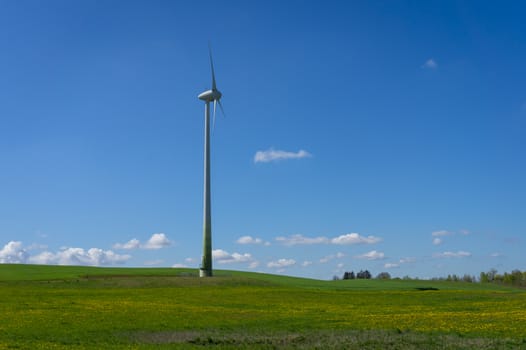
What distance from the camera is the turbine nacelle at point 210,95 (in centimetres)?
10762

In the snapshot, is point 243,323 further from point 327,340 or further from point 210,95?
point 210,95

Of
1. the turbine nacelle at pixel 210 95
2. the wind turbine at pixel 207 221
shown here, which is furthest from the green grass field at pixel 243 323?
the turbine nacelle at pixel 210 95

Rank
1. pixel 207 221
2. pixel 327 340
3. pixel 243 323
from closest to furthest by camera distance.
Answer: pixel 327 340
pixel 243 323
pixel 207 221

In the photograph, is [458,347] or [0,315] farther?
[0,315]

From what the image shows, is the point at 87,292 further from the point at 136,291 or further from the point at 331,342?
the point at 331,342

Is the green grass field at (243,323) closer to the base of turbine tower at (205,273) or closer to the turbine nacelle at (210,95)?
the base of turbine tower at (205,273)

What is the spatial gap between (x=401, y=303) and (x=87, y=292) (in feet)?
113

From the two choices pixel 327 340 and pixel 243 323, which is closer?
pixel 327 340

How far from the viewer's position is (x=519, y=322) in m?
39.2

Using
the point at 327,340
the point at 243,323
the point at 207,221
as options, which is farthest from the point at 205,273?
the point at 327,340

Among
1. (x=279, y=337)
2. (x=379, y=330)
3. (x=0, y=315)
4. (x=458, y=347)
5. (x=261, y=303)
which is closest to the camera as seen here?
(x=458, y=347)

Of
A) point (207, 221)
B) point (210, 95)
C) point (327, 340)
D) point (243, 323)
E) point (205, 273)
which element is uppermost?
point (210, 95)

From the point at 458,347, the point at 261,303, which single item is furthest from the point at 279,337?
the point at 261,303

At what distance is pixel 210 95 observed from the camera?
10756cm
